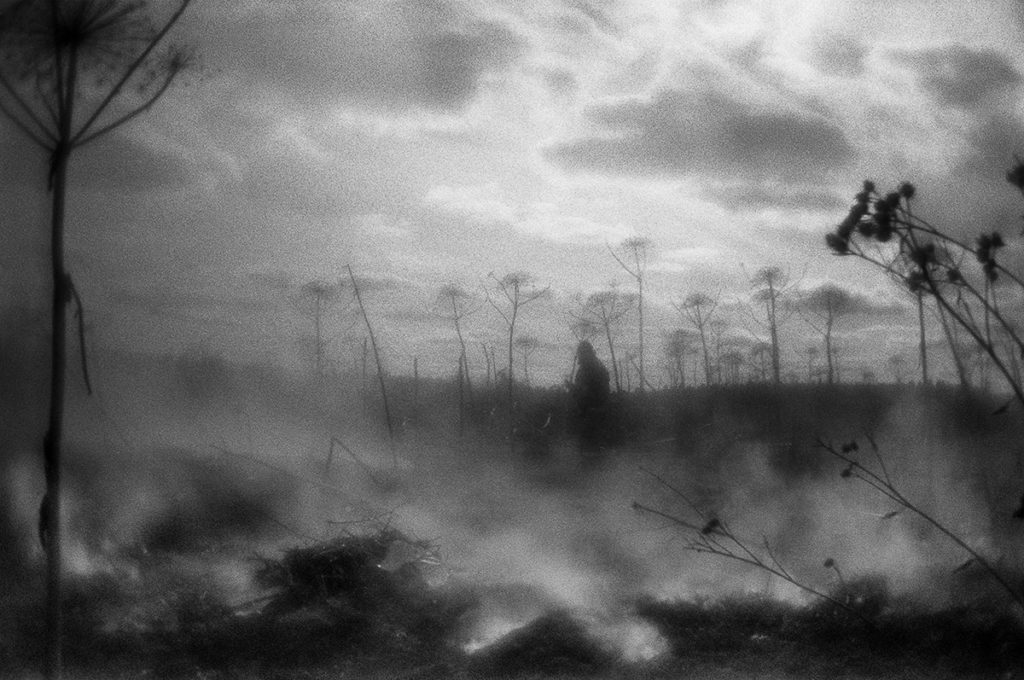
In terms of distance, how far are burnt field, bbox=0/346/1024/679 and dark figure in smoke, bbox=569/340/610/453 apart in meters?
0.34

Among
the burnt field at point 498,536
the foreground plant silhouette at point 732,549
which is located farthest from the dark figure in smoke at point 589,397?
the foreground plant silhouette at point 732,549

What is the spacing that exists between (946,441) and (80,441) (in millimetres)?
14659

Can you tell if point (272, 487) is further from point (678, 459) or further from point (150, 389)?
point (678, 459)

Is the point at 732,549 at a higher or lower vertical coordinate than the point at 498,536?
lower

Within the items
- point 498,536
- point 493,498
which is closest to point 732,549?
point 498,536

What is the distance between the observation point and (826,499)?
1554cm

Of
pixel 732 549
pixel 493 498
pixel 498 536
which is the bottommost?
pixel 732 549

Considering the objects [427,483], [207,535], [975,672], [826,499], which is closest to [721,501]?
[826,499]

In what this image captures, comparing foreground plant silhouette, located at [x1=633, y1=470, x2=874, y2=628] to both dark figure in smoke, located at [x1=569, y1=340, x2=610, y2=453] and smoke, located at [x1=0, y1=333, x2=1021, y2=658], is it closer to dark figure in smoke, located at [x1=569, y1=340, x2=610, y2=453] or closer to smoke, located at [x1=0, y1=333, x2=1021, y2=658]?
smoke, located at [x1=0, y1=333, x2=1021, y2=658]

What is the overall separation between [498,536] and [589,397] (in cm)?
517

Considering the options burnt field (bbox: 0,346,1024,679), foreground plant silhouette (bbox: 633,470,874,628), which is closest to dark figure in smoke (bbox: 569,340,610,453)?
→ burnt field (bbox: 0,346,1024,679)

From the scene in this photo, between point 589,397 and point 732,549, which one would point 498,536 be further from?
point 589,397

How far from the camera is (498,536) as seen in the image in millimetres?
13391

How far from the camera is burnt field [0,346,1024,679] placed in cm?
884
